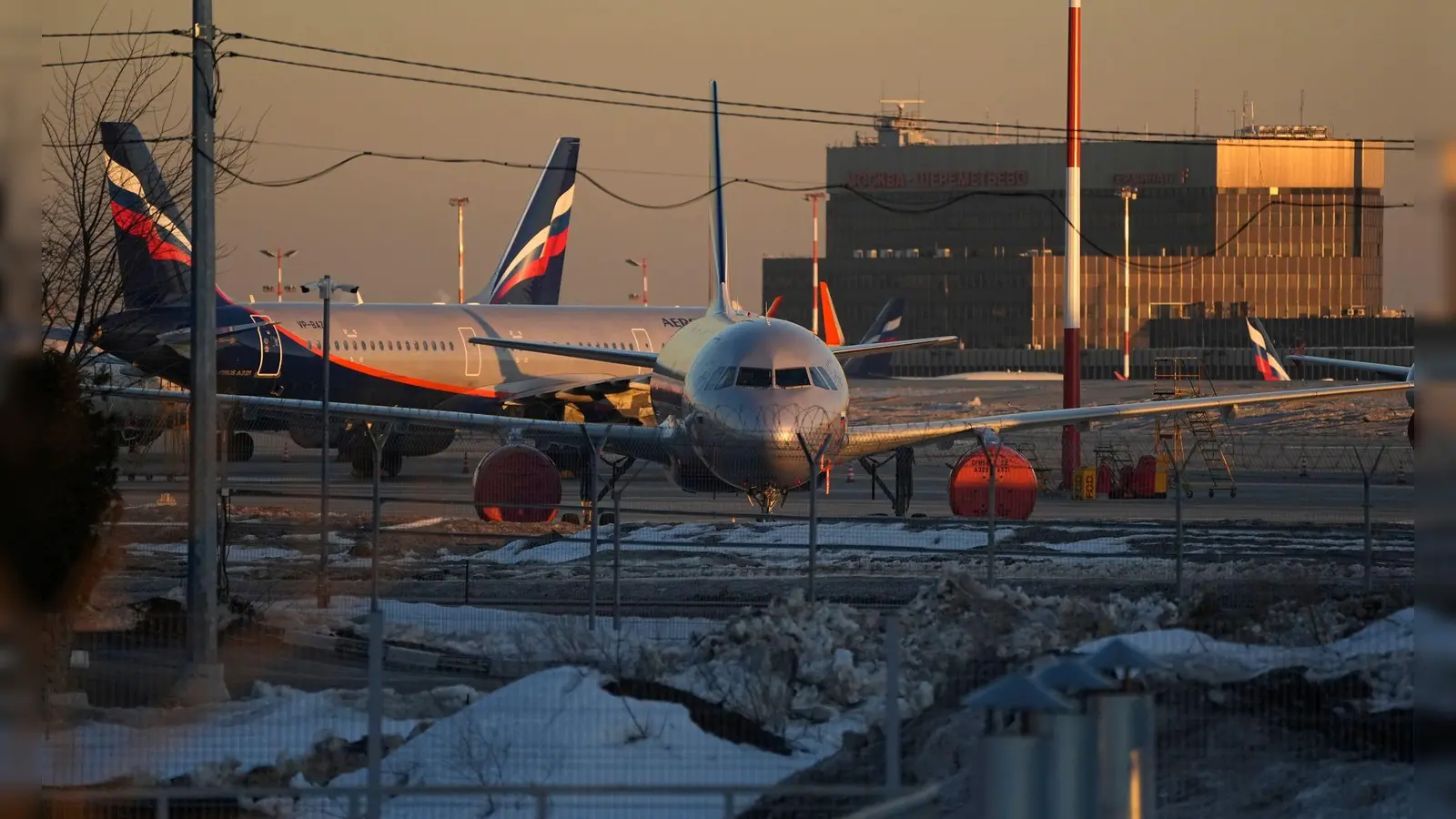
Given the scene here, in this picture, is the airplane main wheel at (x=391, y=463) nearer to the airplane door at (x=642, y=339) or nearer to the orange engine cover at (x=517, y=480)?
the airplane door at (x=642, y=339)

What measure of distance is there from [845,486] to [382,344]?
12100mm

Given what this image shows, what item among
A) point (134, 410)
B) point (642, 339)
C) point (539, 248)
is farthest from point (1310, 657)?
point (539, 248)

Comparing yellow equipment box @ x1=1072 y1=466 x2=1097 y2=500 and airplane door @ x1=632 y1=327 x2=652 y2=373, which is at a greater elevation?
airplane door @ x1=632 y1=327 x2=652 y2=373

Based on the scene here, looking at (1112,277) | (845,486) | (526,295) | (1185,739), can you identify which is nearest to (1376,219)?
(1112,277)

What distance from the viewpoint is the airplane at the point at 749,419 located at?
82.1ft

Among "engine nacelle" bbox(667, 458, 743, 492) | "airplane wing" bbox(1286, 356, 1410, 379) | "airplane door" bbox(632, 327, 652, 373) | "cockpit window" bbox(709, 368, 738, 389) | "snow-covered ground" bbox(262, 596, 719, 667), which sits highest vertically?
"airplane door" bbox(632, 327, 652, 373)

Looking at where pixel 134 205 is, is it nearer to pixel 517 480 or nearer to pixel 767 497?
pixel 517 480

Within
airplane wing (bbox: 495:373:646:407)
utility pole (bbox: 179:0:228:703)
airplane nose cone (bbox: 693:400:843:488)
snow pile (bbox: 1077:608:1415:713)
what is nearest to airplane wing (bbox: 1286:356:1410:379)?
airplane nose cone (bbox: 693:400:843:488)

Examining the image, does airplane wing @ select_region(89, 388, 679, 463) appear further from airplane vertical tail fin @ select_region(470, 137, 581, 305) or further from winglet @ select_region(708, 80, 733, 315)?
airplane vertical tail fin @ select_region(470, 137, 581, 305)

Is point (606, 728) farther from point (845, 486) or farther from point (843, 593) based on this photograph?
point (845, 486)

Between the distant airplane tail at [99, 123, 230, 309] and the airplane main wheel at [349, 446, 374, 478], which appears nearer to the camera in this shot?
the distant airplane tail at [99, 123, 230, 309]

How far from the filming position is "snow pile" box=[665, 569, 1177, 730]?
12758mm

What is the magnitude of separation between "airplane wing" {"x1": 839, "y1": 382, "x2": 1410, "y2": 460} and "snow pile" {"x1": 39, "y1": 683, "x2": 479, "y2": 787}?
601 inches

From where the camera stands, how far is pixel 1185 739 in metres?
11.0
